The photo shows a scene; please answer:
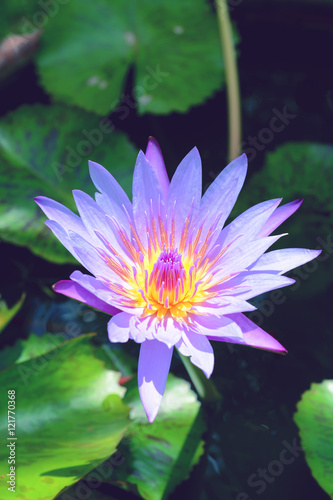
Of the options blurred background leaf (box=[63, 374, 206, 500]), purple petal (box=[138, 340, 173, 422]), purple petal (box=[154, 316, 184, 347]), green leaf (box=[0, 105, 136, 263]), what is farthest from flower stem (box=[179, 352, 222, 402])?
green leaf (box=[0, 105, 136, 263])

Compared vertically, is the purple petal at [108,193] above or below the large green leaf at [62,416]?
above

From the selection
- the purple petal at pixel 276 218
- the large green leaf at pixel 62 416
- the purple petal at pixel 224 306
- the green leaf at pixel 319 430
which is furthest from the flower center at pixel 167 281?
the green leaf at pixel 319 430

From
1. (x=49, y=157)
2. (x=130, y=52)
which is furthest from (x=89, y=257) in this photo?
(x=130, y=52)

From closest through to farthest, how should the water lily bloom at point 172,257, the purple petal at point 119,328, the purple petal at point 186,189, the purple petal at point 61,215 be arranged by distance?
the purple petal at point 119,328, the water lily bloom at point 172,257, the purple petal at point 61,215, the purple petal at point 186,189

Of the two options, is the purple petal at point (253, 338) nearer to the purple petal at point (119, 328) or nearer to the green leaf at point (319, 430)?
the purple petal at point (119, 328)

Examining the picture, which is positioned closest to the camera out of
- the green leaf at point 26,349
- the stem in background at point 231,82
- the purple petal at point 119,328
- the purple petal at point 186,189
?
the purple petal at point 119,328

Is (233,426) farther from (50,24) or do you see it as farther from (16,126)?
(50,24)
